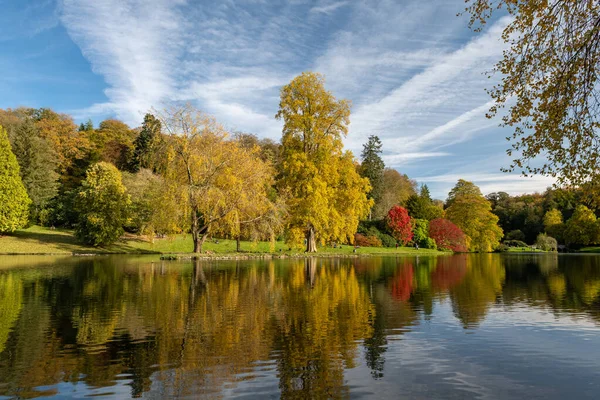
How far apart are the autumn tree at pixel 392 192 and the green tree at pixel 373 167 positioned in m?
1.57

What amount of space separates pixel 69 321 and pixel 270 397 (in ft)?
21.8

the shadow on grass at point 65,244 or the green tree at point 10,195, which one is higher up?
the green tree at point 10,195

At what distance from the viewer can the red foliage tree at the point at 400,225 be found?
2179 inches

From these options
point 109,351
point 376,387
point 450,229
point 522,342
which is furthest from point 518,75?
point 450,229

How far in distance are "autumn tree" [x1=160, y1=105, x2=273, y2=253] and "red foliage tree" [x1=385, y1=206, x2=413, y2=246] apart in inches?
1044

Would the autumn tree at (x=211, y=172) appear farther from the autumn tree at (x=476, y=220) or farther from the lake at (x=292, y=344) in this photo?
the autumn tree at (x=476, y=220)

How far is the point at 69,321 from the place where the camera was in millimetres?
9820

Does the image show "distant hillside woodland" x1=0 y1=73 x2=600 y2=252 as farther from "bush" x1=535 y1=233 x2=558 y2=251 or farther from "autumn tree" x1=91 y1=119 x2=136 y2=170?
"bush" x1=535 y1=233 x2=558 y2=251

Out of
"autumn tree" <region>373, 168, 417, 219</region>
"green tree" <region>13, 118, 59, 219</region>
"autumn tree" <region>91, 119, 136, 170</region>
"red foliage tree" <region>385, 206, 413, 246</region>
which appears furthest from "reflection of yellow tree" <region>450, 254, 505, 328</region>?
"autumn tree" <region>91, 119, 136, 170</region>

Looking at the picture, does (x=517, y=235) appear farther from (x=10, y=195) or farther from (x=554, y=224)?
(x=10, y=195)

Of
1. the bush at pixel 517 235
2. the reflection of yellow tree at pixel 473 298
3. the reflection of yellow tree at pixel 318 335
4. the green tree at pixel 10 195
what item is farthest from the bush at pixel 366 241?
the bush at pixel 517 235

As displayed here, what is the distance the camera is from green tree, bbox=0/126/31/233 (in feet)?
134

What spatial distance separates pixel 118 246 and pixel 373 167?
47798 mm

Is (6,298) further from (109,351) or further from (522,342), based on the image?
(522,342)
